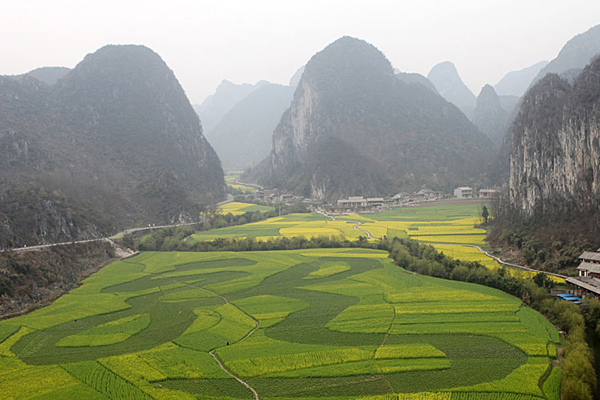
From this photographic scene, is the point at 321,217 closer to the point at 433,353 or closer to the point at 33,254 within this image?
the point at 33,254

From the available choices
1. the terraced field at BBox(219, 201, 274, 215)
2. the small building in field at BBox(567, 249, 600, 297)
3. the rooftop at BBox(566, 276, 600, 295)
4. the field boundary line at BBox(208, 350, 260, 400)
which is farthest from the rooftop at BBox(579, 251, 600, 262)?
the terraced field at BBox(219, 201, 274, 215)

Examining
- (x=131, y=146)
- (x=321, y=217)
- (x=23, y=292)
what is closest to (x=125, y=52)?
(x=131, y=146)

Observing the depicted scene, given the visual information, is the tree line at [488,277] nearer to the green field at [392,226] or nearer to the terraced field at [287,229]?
the terraced field at [287,229]

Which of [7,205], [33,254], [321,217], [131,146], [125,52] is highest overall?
[125,52]

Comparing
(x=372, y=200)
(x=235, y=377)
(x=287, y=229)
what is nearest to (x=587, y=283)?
(x=235, y=377)

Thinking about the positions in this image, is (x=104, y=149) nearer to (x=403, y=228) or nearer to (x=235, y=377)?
(x=403, y=228)

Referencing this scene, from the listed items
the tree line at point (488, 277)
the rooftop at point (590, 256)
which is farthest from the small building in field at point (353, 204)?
the rooftop at point (590, 256)
